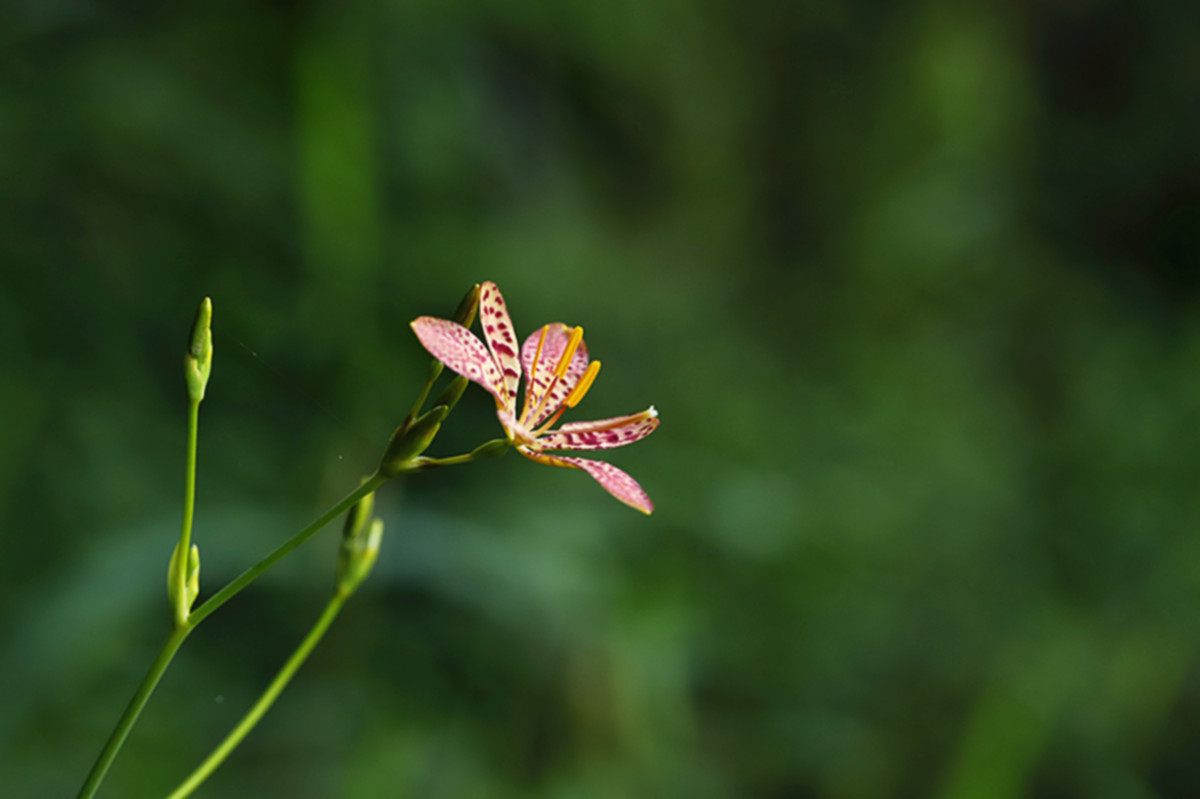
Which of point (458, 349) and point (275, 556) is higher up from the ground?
point (458, 349)

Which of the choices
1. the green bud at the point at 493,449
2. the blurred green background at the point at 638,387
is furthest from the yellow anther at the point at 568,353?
the blurred green background at the point at 638,387

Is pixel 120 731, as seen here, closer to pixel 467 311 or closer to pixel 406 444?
pixel 406 444

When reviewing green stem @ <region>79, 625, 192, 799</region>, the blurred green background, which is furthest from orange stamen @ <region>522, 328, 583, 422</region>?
the blurred green background

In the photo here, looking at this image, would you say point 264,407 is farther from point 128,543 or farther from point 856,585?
point 856,585

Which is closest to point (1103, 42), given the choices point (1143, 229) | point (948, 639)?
point (1143, 229)

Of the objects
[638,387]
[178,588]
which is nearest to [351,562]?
[178,588]
